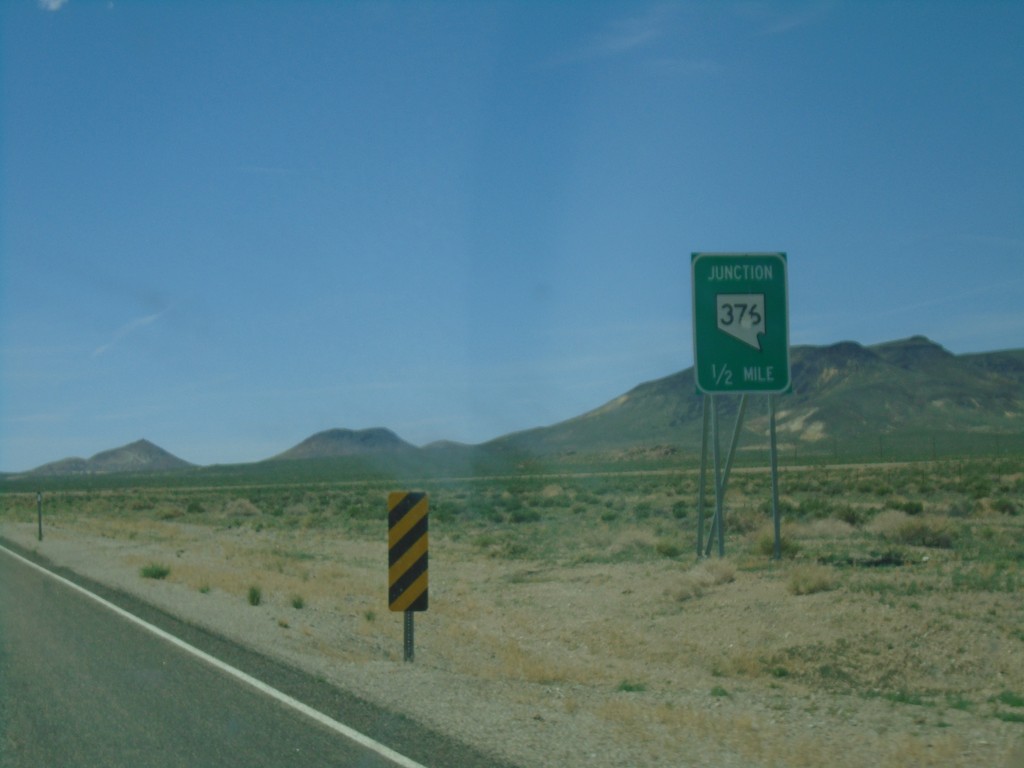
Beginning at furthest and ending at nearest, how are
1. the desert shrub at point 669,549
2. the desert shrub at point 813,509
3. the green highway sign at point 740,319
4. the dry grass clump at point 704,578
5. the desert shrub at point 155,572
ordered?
1. the desert shrub at point 813,509
2. the desert shrub at point 669,549
3. the desert shrub at point 155,572
4. the green highway sign at point 740,319
5. the dry grass clump at point 704,578

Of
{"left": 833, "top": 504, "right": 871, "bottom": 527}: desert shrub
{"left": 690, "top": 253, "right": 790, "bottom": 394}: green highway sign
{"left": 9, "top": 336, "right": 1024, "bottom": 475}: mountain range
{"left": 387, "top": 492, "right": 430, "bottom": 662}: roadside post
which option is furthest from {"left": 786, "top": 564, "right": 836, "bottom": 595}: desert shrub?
{"left": 9, "top": 336, "right": 1024, "bottom": 475}: mountain range

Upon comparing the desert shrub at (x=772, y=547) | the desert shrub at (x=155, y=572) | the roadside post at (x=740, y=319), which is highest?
the roadside post at (x=740, y=319)

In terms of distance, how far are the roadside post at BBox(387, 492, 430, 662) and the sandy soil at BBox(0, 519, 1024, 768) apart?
630mm

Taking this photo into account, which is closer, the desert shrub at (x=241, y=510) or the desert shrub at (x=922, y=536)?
the desert shrub at (x=922, y=536)

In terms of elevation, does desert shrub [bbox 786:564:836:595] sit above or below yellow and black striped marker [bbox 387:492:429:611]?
below

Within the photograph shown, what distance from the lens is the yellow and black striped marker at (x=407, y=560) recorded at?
1211 centimetres

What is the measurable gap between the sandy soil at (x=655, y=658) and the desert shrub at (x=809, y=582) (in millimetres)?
166

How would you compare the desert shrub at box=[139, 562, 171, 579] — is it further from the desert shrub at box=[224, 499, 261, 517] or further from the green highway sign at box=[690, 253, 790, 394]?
the desert shrub at box=[224, 499, 261, 517]

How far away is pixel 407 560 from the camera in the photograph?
1220cm

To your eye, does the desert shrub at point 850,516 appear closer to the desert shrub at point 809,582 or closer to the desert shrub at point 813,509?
the desert shrub at point 813,509

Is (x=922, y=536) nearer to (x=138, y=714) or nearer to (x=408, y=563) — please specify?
→ (x=408, y=563)

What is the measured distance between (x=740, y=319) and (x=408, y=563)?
333 inches

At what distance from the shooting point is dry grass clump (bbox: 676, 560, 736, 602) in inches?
670

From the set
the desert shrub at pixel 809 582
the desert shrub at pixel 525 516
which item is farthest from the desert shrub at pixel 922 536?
the desert shrub at pixel 525 516
